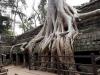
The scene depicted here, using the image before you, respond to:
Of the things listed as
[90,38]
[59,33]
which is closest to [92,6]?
[59,33]

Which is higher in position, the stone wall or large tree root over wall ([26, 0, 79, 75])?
the stone wall

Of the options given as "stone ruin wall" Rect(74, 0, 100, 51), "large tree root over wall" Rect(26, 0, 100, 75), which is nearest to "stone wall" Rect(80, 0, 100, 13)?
"large tree root over wall" Rect(26, 0, 100, 75)

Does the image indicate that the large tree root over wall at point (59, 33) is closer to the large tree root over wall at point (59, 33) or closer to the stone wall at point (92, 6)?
the large tree root over wall at point (59, 33)

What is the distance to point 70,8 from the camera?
7754mm

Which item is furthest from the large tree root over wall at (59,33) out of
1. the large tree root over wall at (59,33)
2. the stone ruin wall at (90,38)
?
the stone ruin wall at (90,38)

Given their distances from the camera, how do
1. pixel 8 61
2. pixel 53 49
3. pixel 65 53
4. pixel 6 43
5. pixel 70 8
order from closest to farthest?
1. pixel 65 53
2. pixel 53 49
3. pixel 70 8
4. pixel 8 61
5. pixel 6 43

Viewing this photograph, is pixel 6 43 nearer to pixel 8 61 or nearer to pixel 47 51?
pixel 8 61

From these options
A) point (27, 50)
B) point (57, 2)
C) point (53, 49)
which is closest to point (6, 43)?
point (27, 50)

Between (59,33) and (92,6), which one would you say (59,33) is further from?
(92,6)

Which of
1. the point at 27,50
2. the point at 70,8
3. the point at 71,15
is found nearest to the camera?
the point at 71,15

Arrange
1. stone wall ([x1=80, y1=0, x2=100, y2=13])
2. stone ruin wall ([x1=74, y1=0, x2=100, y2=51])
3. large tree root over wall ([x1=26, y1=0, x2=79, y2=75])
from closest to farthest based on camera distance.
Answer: stone ruin wall ([x1=74, y1=0, x2=100, y2=51]), large tree root over wall ([x1=26, y1=0, x2=79, y2=75]), stone wall ([x1=80, y1=0, x2=100, y2=13])

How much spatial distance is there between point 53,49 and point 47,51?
662 millimetres

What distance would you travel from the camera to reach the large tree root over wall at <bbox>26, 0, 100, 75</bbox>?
5.43m

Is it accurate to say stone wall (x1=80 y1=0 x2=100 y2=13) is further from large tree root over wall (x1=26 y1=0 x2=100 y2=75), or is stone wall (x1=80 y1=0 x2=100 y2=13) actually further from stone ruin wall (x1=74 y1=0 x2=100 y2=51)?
stone ruin wall (x1=74 y1=0 x2=100 y2=51)
